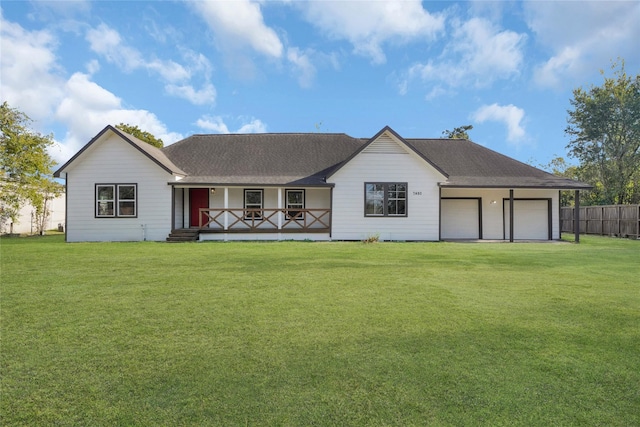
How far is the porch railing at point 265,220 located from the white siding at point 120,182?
2.03m

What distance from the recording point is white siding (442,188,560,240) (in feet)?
60.0

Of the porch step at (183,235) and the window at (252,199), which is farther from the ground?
the window at (252,199)

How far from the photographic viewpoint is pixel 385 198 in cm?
1705

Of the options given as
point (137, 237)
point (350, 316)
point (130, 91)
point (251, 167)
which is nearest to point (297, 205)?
point (251, 167)

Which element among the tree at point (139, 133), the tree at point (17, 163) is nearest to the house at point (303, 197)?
the tree at point (17, 163)

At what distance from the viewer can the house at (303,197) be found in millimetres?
16844

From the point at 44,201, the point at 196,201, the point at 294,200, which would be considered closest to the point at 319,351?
the point at 294,200

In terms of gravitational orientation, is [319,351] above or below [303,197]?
below

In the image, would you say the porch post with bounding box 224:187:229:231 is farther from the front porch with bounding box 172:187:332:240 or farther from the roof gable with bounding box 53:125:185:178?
the roof gable with bounding box 53:125:185:178

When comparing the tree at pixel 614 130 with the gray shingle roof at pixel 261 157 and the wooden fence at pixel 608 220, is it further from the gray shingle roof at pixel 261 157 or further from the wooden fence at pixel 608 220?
the gray shingle roof at pixel 261 157

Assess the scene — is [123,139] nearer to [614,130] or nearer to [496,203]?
[496,203]

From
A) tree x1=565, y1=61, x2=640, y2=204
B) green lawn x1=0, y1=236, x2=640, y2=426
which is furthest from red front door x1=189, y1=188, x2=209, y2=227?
tree x1=565, y1=61, x2=640, y2=204

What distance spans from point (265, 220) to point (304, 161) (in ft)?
13.2

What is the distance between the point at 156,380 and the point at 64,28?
51.0 ft
